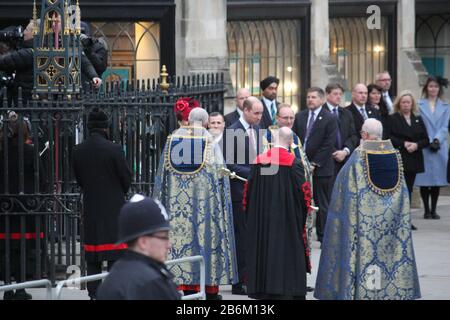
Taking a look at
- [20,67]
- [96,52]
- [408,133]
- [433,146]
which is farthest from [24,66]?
[433,146]

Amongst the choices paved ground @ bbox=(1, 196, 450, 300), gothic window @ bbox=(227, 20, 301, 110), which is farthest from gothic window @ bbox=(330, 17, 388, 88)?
paved ground @ bbox=(1, 196, 450, 300)

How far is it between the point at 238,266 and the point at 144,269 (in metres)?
6.74

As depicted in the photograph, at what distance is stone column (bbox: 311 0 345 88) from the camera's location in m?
22.2

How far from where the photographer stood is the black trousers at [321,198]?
620 inches

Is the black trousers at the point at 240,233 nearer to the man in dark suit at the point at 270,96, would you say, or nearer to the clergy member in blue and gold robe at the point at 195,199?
the clergy member in blue and gold robe at the point at 195,199

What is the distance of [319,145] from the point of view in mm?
15867

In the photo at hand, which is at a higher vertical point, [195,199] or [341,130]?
[341,130]

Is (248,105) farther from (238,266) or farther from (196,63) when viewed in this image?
(196,63)

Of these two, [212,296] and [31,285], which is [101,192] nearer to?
[212,296]

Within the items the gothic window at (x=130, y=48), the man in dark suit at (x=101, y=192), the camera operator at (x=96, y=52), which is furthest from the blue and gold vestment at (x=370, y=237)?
the gothic window at (x=130, y=48)

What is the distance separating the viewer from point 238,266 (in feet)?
42.7

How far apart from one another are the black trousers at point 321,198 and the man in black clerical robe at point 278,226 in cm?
372

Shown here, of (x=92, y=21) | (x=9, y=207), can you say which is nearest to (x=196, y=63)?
(x=92, y=21)

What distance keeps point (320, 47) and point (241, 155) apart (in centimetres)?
926
